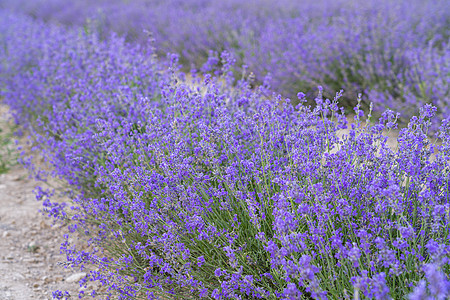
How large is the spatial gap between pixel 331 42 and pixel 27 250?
361 centimetres

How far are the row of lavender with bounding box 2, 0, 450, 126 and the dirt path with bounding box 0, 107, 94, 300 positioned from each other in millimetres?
2648

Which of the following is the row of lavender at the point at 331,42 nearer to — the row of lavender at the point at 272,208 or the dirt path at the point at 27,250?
the row of lavender at the point at 272,208

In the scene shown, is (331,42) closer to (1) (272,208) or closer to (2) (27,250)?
(1) (272,208)

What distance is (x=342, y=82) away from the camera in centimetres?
427

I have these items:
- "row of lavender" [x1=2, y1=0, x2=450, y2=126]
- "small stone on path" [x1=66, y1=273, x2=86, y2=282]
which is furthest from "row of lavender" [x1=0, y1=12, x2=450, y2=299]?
"row of lavender" [x1=2, y1=0, x2=450, y2=126]

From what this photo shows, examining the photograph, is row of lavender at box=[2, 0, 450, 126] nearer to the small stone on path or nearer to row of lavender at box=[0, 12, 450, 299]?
row of lavender at box=[0, 12, 450, 299]

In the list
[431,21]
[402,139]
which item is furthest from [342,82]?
[402,139]

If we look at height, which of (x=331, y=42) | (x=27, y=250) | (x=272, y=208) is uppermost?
(x=331, y=42)

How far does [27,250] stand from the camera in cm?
290

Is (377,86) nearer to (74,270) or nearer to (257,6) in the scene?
(74,270)

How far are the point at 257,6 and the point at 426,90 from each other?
14.4 ft

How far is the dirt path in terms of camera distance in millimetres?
2471

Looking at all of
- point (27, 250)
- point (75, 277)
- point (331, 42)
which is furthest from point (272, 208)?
point (331, 42)

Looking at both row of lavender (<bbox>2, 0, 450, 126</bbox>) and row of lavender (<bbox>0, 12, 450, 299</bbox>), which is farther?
row of lavender (<bbox>2, 0, 450, 126</bbox>)
